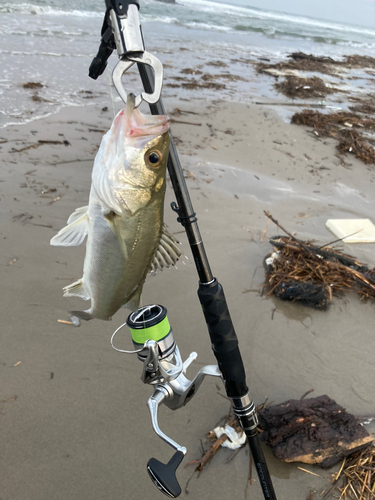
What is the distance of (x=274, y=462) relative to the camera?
2203 millimetres

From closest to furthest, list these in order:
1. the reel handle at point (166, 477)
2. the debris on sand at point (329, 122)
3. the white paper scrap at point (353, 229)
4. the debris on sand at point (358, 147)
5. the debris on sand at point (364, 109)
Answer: the reel handle at point (166, 477) < the white paper scrap at point (353, 229) < the debris on sand at point (358, 147) < the debris on sand at point (329, 122) < the debris on sand at point (364, 109)

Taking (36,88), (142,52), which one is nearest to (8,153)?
(36,88)

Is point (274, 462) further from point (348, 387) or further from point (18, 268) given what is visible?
point (18, 268)

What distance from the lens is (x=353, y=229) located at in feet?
14.9

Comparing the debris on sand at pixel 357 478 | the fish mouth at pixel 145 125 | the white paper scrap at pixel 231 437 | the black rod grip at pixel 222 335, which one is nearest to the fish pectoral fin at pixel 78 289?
the black rod grip at pixel 222 335

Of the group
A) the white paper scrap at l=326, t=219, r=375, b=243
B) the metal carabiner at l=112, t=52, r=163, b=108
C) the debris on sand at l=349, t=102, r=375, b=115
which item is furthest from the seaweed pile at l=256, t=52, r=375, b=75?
the metal carabiner at l=112, t=52, r=163, b=108

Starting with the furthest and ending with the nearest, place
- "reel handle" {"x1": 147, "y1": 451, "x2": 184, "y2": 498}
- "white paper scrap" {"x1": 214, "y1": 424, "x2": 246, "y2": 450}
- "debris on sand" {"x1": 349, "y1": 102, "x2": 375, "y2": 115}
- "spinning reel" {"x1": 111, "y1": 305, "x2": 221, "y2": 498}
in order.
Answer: "debris on sand" {"x1": 349, "y1": 102, "x2": 375, "y2": 115} → "white paper scrap" {"x1": 214, "y1": 424, "x2": 246, "y2": 450} → "spinning reel" {"x1": 111, "y1": 305, "x2": 221, "y2": 498} → "reel handle" {"x1": 147, "y1": 451, "x2": 184, "y2": 498}

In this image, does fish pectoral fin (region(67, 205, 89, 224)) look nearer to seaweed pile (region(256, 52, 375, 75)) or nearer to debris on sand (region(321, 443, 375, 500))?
debris on sand (region(321, 443, 375, 500))

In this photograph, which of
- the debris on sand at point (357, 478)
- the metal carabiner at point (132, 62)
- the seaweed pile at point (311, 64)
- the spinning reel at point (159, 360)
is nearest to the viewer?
the metal carabiner at point (132, 62)

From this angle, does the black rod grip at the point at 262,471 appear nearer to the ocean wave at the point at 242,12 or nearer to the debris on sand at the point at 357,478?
the debris on sand at the point at 357,478

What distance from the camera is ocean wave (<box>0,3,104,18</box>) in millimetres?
15908

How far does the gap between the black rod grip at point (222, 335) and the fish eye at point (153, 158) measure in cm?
50

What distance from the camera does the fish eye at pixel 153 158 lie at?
1.37 meters

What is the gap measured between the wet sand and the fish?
4.01 feet
